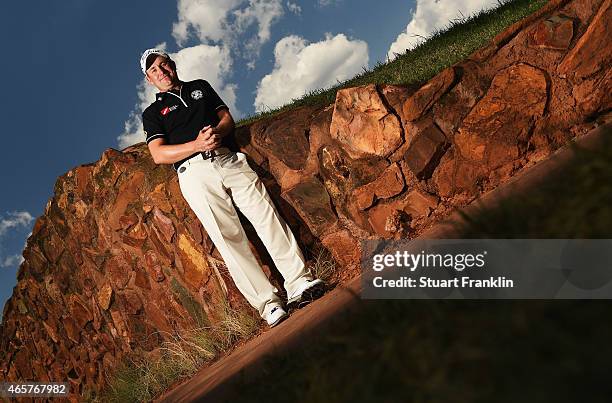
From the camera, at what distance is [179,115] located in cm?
438

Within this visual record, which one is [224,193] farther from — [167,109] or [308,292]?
[308,292]

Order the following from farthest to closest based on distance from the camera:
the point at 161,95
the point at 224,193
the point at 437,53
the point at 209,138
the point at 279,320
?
the point at 437,53 → the point at 161,95 → the point at 224,193 → the point at 209,138 → the point at 279,320

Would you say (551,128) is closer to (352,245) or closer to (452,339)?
(352,245)

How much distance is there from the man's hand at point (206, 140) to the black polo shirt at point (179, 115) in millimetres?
245

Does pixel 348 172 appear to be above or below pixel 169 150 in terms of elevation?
below

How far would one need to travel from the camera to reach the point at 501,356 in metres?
0.68

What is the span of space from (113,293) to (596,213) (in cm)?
580

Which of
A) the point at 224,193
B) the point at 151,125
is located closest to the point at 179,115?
the point at 151,125

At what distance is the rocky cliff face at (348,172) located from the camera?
3.63m

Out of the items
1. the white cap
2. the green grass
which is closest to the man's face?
the white cap

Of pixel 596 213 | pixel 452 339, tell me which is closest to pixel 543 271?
pixel 596 213

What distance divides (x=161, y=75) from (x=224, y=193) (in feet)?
3.94

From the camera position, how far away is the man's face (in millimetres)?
4531

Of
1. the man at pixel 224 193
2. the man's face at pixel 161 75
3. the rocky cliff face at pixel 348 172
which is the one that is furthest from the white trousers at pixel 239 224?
the man's face at pixel 161 75
